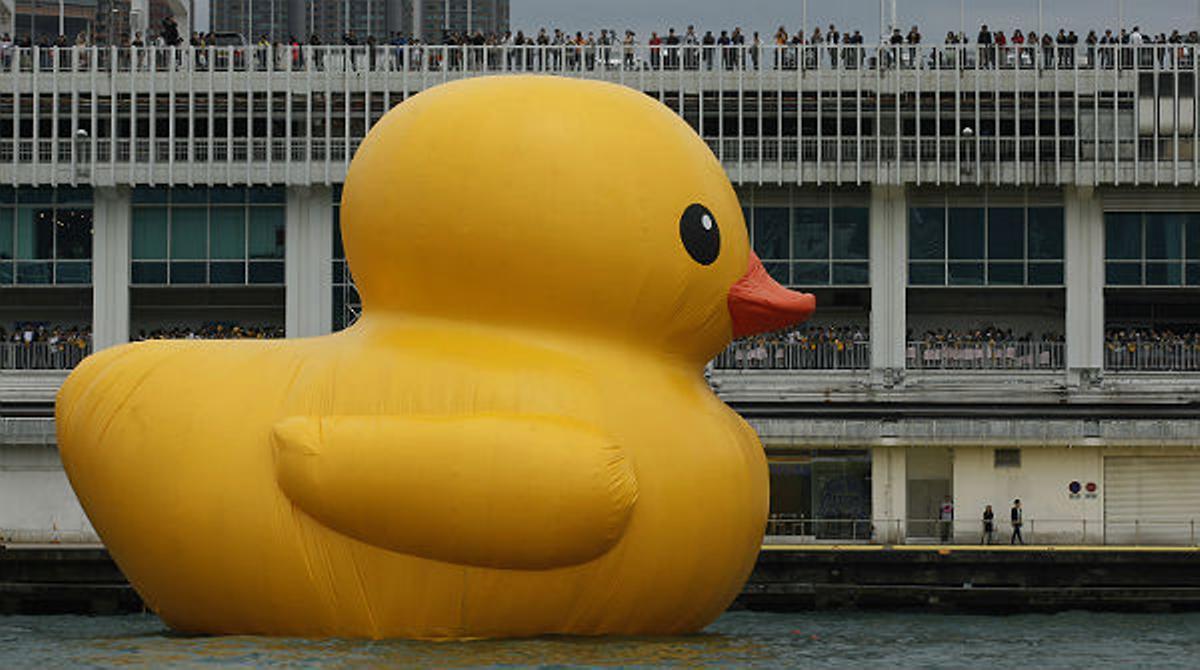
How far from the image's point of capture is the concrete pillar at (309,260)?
5575 cm

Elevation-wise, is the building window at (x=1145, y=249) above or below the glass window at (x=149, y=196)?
below

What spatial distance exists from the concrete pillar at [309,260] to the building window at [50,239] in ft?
17.7

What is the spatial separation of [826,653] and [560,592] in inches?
178

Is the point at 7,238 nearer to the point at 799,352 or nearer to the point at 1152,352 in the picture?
the point at 799,352

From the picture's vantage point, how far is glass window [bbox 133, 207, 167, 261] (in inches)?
2229

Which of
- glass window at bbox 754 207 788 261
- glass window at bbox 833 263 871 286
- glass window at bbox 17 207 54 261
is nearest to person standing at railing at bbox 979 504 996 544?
glass window at bbox 833 263 871 286

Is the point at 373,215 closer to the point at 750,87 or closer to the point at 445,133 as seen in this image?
the point at 445,133

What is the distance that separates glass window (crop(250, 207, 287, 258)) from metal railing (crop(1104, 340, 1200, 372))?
69.2 feet

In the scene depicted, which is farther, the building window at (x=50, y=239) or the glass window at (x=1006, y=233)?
the building window at (x=50, y=239)

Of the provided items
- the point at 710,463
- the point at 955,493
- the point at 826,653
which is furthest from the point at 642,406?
the point at 955,493

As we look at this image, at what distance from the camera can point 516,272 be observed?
21.6 m

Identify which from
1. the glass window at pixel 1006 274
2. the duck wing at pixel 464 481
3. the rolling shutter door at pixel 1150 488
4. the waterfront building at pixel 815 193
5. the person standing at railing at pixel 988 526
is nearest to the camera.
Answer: the duck wing at pixel 464 481

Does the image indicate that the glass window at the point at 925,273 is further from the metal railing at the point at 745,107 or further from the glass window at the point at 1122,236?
the glass window at the point at 1122,236

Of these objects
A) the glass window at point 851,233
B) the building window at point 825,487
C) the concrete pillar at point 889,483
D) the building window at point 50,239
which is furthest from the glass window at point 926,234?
the building window at point 50,239
